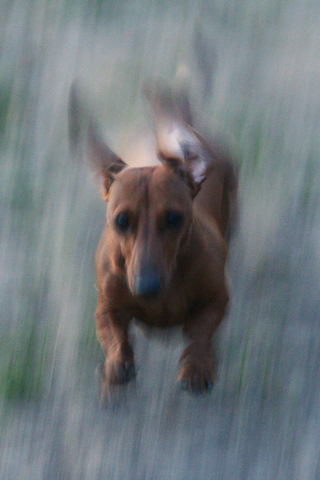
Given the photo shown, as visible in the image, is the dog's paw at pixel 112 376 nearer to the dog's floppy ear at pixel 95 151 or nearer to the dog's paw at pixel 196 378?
the dog's paw at pixel 196 378

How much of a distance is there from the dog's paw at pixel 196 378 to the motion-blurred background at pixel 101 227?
46cm

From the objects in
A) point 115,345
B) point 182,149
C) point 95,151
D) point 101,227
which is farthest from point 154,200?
point 101,227

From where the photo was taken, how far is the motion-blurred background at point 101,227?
11.0 feet

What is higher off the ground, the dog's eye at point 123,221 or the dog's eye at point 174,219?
the dog's eye at point 174,219

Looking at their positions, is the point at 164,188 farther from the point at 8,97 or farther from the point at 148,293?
the point at 8,97

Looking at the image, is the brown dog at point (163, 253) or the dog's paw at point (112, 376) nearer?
the brown dog at point (163, 253)

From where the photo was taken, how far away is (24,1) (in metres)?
5.04

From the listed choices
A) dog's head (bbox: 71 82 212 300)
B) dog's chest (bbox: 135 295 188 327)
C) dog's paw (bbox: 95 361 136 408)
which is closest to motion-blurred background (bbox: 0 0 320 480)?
dog's paw (bbox: 95 361 136 408)

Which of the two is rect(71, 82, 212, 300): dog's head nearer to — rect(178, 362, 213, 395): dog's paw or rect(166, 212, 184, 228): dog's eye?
rect(166, 212, 184, 228): dog's eye


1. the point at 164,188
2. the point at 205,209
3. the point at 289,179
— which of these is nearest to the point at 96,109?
the point at 289,179

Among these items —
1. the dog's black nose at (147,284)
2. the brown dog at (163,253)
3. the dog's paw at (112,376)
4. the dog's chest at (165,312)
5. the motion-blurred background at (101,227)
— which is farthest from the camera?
the motion-blurred background at (101,227)

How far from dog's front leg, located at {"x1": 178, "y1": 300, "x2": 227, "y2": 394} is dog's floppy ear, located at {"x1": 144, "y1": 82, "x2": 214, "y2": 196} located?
0.41 meters

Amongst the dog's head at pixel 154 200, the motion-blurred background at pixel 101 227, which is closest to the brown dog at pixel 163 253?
the dog's head at pixel 154 200

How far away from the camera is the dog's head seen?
277cm
